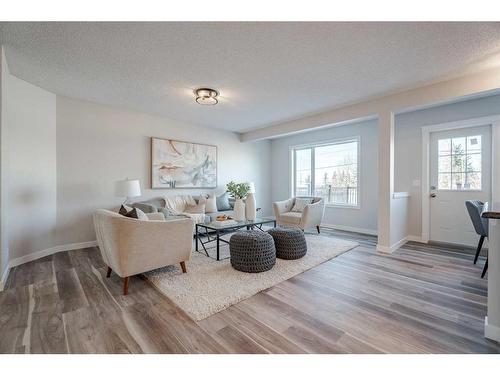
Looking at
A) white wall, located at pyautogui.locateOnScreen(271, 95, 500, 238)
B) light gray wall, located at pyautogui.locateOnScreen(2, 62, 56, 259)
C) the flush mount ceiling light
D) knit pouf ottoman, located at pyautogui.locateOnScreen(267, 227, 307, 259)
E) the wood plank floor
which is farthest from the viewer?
white wall, located at pyautogui.locateOnScreen(271, 95, 500, 238)

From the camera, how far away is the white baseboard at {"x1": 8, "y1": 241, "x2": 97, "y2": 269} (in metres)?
2.86

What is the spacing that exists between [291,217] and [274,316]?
108 inches

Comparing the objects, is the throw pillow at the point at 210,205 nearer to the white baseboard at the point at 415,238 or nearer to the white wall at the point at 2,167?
the white wall at the point at 2,167

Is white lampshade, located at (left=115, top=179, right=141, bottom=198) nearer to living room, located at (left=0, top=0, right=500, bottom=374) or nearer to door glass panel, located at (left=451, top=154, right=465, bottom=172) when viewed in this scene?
living room, located at (left=0, top=0, right=500, bottom=374)

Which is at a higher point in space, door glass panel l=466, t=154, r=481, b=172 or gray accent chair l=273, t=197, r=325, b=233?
door glass panel l=466, t=154, r=481, b=172

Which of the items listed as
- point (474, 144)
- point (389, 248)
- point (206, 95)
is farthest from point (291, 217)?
point (474, 144)

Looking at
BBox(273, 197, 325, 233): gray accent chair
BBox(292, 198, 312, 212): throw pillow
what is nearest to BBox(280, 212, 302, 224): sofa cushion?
BBox(273, 197, 325, 233): gray accent chair

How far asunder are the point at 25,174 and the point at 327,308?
13.3ft

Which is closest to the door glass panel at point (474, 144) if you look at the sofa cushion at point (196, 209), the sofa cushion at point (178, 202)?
the sofa cushion at point (196, 209)

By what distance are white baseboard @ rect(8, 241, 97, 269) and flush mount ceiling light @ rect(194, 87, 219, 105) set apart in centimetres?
304

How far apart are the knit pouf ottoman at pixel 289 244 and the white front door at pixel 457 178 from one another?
2.72m
